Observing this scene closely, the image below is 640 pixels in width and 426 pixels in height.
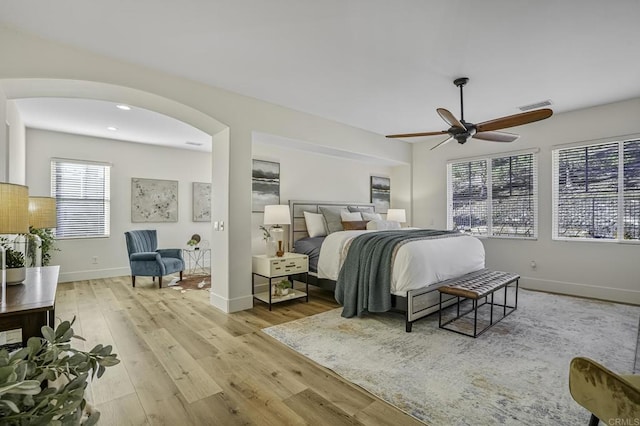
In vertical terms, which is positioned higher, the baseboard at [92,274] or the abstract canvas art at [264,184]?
the abstract canvas art at [264,184]

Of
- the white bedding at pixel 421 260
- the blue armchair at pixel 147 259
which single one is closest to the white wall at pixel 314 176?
the white bedding at pixel 421 260

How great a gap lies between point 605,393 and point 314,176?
4.84 meters

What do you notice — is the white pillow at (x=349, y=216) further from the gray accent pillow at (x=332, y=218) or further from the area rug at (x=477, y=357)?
the area rug at (x=477, y=357)

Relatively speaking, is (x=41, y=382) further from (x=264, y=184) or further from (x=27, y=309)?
(x=264, y=184)

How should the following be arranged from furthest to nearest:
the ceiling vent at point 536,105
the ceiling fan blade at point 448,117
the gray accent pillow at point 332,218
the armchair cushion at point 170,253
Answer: the armchair cushion at point 170,253 → the gray accent pillow at point 332,218 → the ceiling vent at point 536,105 → the ceiling fan blade at point 448,117

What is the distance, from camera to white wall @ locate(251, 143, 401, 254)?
504 cm

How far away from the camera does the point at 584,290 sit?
180 inches

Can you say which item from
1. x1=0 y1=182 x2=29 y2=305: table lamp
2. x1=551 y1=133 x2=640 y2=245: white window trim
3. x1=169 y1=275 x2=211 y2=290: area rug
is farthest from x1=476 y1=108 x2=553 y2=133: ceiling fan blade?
x1=169 y1=275 x2=211 y2=290: area rug

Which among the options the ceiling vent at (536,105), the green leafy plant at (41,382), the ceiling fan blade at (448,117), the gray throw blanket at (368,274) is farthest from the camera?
the ceiling vent at (536,105)

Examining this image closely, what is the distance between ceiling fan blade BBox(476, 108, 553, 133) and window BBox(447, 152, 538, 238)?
7.61 ft

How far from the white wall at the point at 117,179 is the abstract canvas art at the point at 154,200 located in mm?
91

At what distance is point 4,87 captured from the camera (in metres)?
2.76

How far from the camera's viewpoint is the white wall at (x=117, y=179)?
530cm

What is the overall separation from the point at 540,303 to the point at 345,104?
3784 mm
